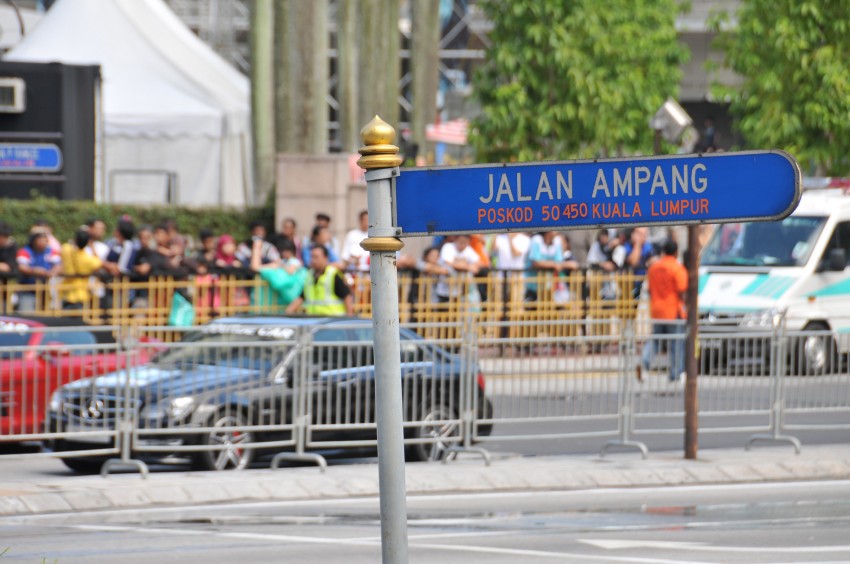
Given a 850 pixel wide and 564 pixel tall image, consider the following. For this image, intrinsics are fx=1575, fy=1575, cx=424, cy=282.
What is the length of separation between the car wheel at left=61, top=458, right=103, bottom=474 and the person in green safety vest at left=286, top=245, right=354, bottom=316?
162 inches

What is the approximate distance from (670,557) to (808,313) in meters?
12.7

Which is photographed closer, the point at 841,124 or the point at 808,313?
the point at 808,313

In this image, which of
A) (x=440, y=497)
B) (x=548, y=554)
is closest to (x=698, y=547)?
(x=548, y=554)

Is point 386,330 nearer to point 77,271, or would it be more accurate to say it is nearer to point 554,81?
point 77,271

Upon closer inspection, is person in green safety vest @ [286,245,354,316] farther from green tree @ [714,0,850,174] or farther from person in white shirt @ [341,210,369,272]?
green tree @ [714,0,850,174]

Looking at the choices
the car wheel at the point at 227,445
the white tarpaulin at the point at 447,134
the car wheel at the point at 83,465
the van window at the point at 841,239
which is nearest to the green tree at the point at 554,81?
the white tarpaulin at the point at 447,134

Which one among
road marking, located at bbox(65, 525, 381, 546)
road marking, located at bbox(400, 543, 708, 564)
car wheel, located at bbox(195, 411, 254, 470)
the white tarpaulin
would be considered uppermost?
the white tarpaulin

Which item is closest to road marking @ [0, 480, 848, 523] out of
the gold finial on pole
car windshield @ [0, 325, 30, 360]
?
car windshield @ [0, 325, 30, 360]

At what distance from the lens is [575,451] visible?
14812 millimetres

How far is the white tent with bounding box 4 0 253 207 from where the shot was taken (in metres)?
30.2

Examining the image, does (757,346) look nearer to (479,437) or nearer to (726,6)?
(479,437)

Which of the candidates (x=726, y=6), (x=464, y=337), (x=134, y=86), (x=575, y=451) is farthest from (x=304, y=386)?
(x=726, y=6)

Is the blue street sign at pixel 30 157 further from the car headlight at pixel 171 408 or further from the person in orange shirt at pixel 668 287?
the car headlight at pixel 171 408

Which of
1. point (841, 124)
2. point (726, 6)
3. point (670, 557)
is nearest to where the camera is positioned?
point (670, 557)
